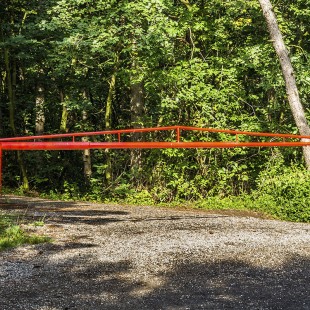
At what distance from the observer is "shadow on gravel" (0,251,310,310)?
19.3ft

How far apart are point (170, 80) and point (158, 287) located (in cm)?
1245

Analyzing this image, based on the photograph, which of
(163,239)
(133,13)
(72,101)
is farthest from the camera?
(72,101)

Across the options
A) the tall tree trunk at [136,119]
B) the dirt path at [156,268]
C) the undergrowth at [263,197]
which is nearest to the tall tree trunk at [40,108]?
the undergrowth at [263,197]

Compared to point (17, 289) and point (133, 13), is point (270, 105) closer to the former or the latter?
point (133, 13)

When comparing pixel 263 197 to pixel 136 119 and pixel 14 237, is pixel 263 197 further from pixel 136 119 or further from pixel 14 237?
pixel 14 237

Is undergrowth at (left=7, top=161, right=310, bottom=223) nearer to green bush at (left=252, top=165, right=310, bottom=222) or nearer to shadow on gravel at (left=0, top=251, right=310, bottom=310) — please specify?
green bush at (left=252, top=165, right=310, bottom=222)

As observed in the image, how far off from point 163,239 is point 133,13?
9415 mm

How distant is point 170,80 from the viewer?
18.3 meters

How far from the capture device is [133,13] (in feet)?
54.7

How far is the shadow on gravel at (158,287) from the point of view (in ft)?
19.3

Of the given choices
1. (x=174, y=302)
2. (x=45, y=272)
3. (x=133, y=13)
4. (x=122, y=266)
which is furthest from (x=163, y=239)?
(x=133, y=13)

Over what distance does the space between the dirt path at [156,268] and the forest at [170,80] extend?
21.3 feet

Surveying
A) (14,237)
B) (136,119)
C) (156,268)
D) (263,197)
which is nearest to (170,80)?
(136,119)

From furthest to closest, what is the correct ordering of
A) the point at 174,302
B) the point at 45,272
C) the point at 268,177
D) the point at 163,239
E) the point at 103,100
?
the point at 103,100 → the point at 268,177 → the point at 163,239 → the point at 45,272 → the point at 174,302
